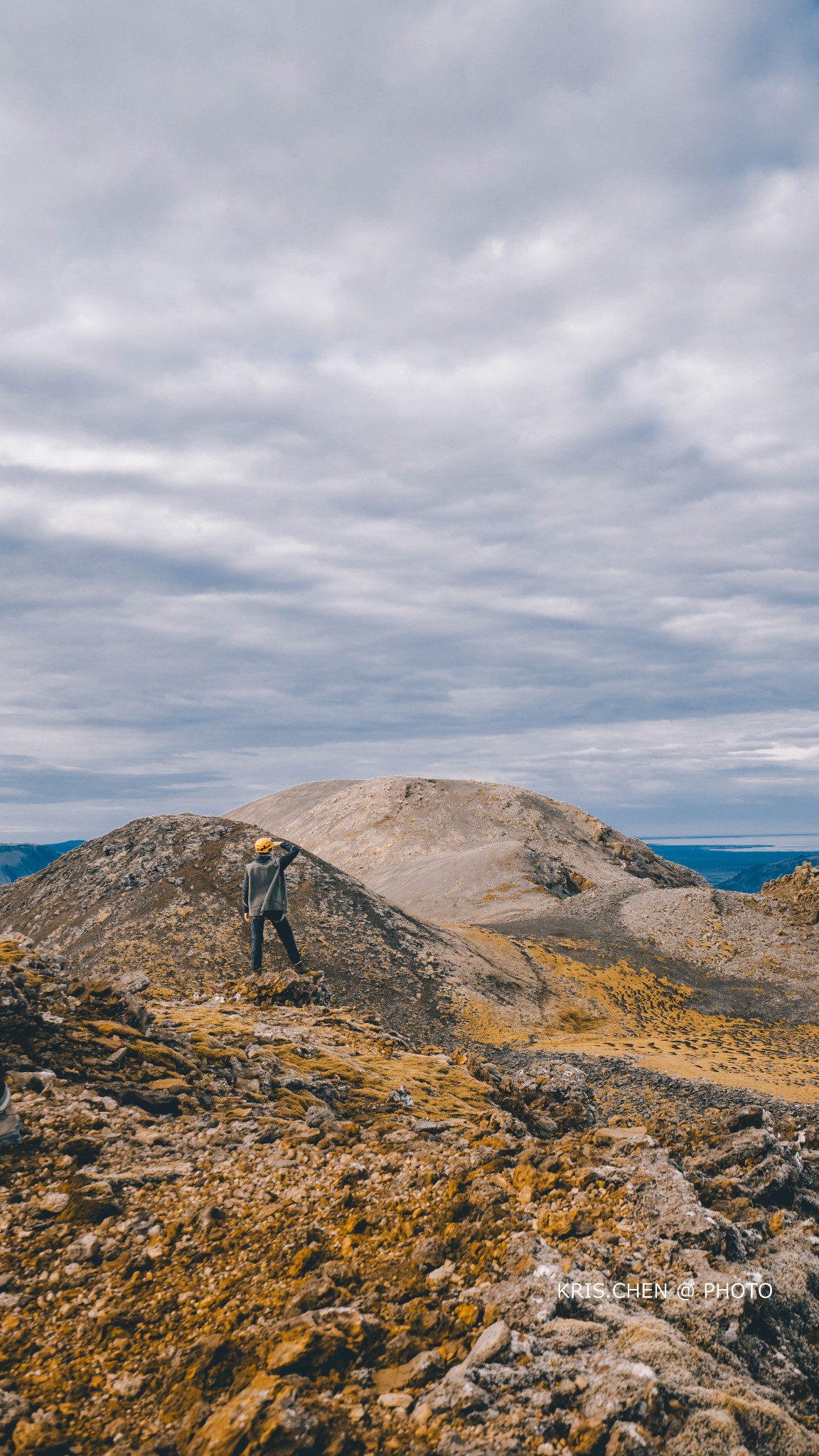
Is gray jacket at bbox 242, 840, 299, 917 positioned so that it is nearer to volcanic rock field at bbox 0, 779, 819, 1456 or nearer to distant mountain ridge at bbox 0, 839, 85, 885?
volcanic rock field at bbox 0, 779, 819, 1456

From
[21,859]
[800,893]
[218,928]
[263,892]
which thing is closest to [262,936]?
[263,892]

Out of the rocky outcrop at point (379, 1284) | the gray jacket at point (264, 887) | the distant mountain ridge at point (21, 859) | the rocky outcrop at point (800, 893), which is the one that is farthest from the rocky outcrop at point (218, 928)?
the distant mountain ridge at point (21, 859)

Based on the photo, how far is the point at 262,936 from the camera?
1391 cm

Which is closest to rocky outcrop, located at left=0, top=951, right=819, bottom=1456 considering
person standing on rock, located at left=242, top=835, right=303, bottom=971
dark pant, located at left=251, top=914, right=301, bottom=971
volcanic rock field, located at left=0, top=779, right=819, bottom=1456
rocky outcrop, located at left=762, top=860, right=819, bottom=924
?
volcanic rock field, located at left=0, top=779, right=819, bottom=1456

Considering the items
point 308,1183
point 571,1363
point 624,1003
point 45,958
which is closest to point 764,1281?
point 571,1363

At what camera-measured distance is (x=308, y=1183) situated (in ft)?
15.2

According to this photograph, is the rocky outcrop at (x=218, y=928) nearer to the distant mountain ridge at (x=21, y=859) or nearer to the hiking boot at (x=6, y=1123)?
the hiking boot at (x=6, y=1123)

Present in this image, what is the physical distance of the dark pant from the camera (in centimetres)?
1391

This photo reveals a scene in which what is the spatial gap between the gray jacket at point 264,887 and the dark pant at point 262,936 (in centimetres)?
13

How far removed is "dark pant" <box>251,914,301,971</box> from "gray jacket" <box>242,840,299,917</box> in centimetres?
13

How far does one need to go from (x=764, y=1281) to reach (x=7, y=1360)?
149 inches


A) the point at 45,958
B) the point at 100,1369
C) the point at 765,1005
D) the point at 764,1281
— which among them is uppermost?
the point at 45,958

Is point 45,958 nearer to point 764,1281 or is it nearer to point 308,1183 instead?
point 308,1183

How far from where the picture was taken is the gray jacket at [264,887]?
13.8 metres
